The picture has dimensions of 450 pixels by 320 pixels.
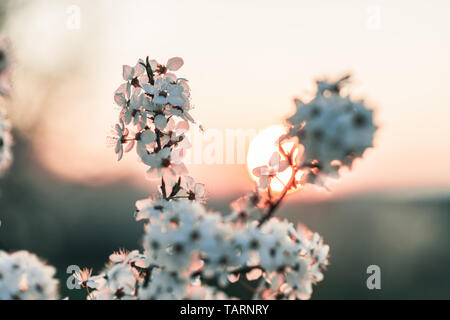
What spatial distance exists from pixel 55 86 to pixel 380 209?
12307mm

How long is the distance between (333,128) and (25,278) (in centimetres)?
124

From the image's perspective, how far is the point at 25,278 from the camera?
5.27ft

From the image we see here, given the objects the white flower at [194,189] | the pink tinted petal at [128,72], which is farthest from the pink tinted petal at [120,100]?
the white flower at [194,189]

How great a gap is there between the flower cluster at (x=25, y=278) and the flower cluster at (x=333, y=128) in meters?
1.09

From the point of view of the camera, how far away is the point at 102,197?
1345 centimetres

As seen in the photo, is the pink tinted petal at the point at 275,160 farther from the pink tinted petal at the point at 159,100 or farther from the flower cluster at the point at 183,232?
the pink tinted petal at the point at 159,100

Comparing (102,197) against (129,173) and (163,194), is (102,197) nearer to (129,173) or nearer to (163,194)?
(129,173)

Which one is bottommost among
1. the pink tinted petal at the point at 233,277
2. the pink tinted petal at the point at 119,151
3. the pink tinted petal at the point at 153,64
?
the pink tinted petal at the point at 233,277

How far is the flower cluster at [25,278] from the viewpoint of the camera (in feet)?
5.13

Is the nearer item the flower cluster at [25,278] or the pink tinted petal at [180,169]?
the flower cluster at [25,278]

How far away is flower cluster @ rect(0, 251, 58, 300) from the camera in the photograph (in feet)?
5.13

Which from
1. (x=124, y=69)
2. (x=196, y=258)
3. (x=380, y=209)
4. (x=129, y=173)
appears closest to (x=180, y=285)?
(x=196, y=258)

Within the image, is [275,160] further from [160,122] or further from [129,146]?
[129,146]

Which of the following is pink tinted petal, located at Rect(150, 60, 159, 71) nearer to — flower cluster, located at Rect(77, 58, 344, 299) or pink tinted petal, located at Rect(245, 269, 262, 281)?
flower cluster, located at Rect(77, 58, 344, 299)
